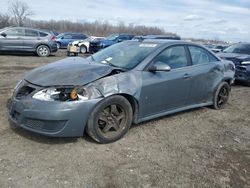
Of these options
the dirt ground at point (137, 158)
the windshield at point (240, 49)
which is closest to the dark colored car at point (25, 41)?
the windshield at point (240, 49)

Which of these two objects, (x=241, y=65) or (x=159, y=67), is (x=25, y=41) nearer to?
(x=241, y=65)

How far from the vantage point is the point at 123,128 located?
174 inches

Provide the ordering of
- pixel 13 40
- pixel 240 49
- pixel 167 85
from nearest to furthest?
1. pixel 167 85
2. pixel 240 49
3. pixel 13 40

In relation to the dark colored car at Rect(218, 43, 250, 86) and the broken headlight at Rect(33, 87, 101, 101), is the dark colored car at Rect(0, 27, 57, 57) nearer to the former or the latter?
the dark colored car at Rect(218, 43, 250, 86)

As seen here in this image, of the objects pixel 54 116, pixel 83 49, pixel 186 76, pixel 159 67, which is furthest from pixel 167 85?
pixel 83 49

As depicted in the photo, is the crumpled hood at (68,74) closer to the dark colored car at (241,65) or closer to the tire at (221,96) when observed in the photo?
the tire at (221,96)

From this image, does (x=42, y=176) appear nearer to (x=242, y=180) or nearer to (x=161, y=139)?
(x=161, y=139)

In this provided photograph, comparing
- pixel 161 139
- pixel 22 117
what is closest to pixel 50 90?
pixel 22 117

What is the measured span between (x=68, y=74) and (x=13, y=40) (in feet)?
43.3

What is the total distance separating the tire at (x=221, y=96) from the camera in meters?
6.24

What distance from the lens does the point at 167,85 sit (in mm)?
4895

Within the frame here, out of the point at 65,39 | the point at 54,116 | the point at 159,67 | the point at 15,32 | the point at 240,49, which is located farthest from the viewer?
the point at 65,39

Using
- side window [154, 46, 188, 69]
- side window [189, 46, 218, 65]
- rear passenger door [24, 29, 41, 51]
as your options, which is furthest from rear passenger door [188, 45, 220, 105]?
rear passenger door [24, 29, 41, 51]

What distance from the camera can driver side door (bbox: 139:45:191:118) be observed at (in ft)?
15.2
